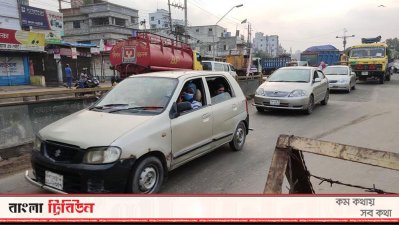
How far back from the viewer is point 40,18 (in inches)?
1335

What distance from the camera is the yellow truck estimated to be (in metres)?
22.0

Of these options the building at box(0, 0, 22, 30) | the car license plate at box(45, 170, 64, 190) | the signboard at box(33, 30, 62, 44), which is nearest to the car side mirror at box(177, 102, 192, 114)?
the car license plate at box(45, 170, 64, 190)

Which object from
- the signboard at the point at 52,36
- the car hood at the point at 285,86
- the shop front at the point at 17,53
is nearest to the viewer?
the car hood at the point at 285,86

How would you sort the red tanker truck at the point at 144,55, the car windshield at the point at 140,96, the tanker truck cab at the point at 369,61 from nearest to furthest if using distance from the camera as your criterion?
the car windshield at the point at 140,96 → the red tanker truck at the point at 144,55 → the tanker truck cab at the point at 369,61

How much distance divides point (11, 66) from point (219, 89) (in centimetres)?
2525

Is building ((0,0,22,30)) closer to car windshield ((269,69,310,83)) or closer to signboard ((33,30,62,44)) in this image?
signboard ((33,30,62,44))

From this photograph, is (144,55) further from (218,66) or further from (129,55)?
(218,66)

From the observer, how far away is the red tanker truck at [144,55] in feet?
41.5

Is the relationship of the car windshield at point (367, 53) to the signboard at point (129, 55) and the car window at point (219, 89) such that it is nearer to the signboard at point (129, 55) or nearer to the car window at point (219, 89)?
the signboard at point (129, 55)

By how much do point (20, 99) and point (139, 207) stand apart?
5.20 m

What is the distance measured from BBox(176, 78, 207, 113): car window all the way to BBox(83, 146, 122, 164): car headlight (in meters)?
1.59

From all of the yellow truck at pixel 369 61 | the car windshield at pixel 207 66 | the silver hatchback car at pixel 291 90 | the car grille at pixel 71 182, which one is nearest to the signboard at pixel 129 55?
the silver hatchback car at pixel 291 90

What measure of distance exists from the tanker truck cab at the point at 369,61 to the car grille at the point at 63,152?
892 inches

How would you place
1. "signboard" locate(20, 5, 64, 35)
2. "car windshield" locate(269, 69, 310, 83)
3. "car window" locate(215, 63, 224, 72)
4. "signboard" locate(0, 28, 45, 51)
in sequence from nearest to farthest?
"car windshield" locate(269, 69, 310, 83) → "car window" locate(215, 63, 224, 72) → "signboard" locate(0, 28, 45, 51) → "signboard" locate(20, 5, 64, 35)
